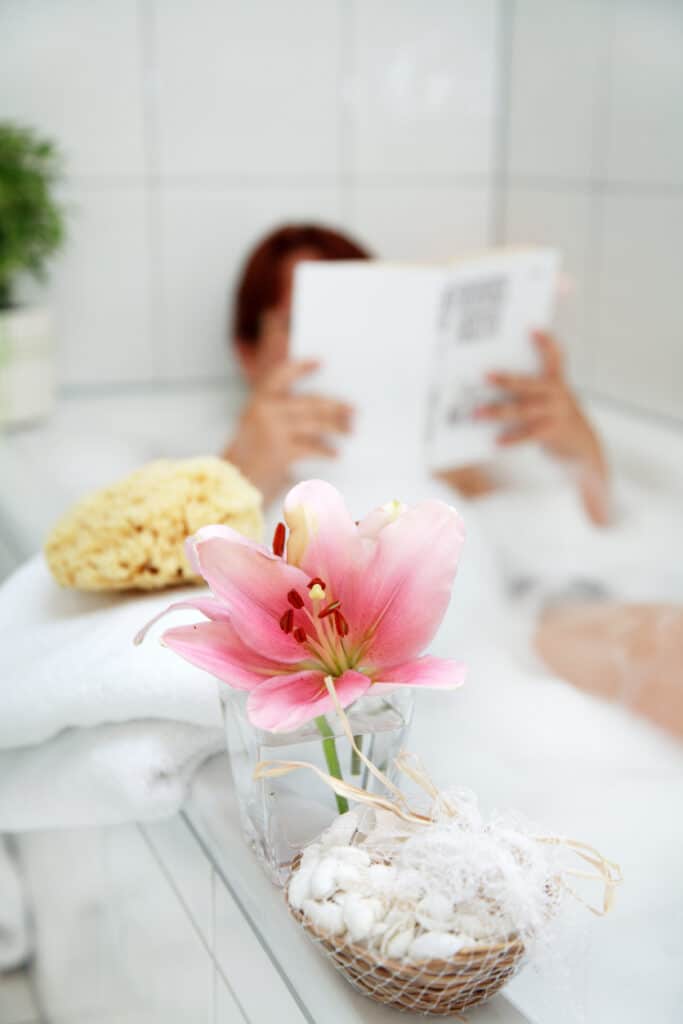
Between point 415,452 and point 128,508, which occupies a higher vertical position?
point 128,508

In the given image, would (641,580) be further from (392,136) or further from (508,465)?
(392,136)

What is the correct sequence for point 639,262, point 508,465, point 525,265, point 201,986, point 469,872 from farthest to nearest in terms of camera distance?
point 639,262 → point 508,465 → point 525,265 → point 201,986 → point 469,872

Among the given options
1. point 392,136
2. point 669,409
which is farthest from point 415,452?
point 392,136

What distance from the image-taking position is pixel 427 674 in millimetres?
526

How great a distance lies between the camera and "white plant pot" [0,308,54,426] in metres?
1.61

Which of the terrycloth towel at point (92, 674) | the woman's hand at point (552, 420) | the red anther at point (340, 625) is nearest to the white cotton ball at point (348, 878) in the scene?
the red anther at point (340, 625)

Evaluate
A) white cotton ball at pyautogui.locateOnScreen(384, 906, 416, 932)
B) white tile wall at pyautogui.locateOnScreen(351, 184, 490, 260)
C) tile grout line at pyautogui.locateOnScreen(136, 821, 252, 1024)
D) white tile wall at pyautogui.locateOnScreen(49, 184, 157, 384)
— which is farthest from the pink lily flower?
white tile wall at pyautogui.locateOnScreen(351, 184, 490, 260)

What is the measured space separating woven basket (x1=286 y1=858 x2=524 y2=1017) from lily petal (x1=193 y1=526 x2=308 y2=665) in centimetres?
13

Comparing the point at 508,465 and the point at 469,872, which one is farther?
the point at 508,465

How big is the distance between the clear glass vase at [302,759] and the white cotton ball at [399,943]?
0.12m

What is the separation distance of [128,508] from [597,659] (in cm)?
67

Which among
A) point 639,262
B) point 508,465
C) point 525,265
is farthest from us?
point 639,262

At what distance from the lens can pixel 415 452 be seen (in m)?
1.47

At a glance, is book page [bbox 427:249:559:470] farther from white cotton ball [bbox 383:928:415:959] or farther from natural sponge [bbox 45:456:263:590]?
white cotton ball [bbox 383:928:415:959]
